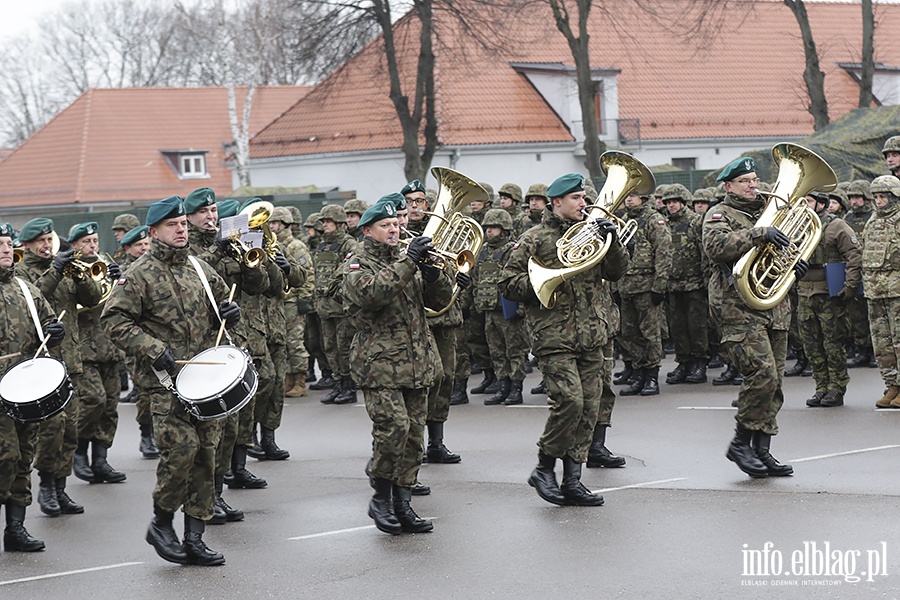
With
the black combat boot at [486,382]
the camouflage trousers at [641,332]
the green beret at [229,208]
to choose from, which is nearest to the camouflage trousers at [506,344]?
the black combat boot at [486,382]

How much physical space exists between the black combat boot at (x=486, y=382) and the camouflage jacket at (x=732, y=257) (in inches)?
230

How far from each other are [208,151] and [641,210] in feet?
118

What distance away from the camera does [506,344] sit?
14281 millimetres

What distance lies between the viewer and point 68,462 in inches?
387

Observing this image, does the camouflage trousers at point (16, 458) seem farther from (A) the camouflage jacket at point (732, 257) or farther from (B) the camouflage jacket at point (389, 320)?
(A) the camouflage jacket at point (732, 257)

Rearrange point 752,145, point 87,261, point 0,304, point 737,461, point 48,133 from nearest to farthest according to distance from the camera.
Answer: point 0,304, point 737,461, point 87,261, point 752,145, point 48,133

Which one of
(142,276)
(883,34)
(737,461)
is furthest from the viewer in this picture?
(883,34)

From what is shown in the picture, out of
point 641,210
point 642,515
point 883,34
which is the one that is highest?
point 883,34

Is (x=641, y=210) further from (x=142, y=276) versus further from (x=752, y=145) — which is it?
(x=752, y=145)

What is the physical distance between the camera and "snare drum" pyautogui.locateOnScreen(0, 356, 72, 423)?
8.24 metres

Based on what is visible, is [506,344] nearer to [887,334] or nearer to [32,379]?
[887,334]

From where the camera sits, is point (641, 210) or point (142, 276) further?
point (641, 210)

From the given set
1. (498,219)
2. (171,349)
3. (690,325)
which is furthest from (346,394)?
(171,349)

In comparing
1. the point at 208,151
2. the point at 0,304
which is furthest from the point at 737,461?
the point at 208,151
